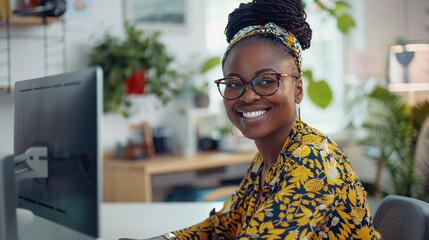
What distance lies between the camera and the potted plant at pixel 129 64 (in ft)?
10.4

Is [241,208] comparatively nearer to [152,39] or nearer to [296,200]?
[296,200]

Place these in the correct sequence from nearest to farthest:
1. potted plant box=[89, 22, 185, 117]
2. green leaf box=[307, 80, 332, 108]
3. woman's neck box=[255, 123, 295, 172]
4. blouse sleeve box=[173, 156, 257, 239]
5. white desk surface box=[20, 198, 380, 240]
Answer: woman's neck box=[255, 123, 295, 172] < blouse sleeve box=[173, 156, 257, 239] < white desk surface box=[20, 198, 380, 240] < potted plant box=[89, 22, 185, 117] < green leaf box=[307, 80, 332, 108]

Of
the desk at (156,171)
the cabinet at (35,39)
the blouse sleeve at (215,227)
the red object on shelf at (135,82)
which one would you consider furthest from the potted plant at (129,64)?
the blouse sleeve at (215,227)

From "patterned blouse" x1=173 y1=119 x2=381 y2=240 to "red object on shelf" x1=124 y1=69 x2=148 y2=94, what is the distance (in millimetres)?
2221

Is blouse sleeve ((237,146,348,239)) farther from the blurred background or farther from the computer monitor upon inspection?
the blurred background

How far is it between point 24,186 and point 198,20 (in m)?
3.12

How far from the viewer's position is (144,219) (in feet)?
5.37

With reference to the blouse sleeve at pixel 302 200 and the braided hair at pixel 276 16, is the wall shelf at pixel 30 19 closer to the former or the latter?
the braided hair at pixel 276 16

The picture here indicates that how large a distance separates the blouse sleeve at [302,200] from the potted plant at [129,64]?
2.31m

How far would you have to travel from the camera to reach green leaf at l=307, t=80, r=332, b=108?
329cm

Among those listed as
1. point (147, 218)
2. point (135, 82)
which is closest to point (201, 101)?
point (135, 82)

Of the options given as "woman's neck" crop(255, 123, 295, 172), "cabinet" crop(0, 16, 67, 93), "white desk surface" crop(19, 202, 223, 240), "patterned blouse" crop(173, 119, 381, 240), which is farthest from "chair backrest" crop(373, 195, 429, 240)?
"cabinet" crop(0, 16, 67, 93)

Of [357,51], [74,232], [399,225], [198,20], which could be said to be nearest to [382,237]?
[399,225]

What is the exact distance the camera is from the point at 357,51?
473 cm
